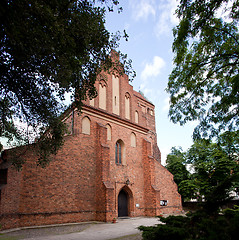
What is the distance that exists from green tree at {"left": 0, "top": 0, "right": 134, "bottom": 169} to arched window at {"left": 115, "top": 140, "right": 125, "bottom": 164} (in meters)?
9.39

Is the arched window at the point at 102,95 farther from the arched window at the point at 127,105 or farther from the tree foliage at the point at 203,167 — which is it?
the tree foliage at the point at 203,167

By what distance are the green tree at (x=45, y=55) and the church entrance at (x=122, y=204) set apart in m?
10.5

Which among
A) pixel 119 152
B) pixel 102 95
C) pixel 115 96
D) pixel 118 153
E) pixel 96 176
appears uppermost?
pixel 115 96

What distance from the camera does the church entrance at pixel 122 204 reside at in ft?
59.6

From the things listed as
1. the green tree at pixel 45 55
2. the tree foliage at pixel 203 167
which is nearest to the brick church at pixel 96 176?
the green tree at pixel 45 55

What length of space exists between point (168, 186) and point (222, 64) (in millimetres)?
16164

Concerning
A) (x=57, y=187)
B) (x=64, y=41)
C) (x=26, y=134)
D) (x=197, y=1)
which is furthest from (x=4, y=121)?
(x=197, y=1)

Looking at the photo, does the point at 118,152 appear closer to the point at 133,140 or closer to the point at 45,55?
the point at 133,140

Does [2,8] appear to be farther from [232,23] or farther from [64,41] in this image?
[232,23]

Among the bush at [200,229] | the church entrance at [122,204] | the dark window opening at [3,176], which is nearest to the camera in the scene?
the bush at [200,229]

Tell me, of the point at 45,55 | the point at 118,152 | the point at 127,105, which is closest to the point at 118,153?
the point at 118,152

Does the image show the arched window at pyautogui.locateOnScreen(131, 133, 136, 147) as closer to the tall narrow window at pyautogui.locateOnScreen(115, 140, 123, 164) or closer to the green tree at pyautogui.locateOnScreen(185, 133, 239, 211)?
the tall narrow window at pyautogui.locateOnScreen(115, 140, 123, 164)

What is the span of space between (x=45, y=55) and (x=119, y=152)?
13.4 meters

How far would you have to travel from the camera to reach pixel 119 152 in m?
19.1
